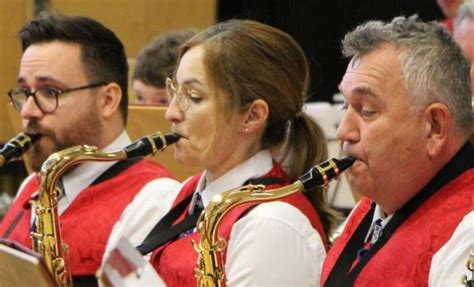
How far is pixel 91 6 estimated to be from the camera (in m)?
5.60

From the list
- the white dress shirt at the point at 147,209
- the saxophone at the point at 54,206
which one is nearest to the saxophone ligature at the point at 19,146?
the saxophone at the point at 54,206

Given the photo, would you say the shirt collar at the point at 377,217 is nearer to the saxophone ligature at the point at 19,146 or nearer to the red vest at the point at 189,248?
the red vest at the point at 189,248

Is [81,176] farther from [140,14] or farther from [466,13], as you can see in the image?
[140,14]

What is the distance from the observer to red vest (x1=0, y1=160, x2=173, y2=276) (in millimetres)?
2795

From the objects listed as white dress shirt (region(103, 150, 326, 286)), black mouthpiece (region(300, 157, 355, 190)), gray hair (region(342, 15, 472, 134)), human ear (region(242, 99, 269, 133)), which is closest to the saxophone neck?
human ear (region(242, 99, 269, 133))

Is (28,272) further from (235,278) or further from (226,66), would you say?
(226,66)

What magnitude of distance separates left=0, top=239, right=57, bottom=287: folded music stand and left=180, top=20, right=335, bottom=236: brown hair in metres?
0.61

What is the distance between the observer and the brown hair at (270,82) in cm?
246

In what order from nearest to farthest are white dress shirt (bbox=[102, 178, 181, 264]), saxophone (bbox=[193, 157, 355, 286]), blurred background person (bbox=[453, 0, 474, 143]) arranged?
saxophone (bbox=[193, 157, 355, 286])
white dress shirt (bbox=[102, 178, 181, 264])
blurred background person (bbox=[453, 0, 474, 143])

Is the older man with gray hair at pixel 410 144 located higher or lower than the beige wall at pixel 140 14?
higher

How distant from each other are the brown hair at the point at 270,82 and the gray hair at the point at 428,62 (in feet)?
1.22

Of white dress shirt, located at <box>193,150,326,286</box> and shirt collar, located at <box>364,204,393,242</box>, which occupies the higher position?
shirt collar, located at <box>364,204,393,242</box>

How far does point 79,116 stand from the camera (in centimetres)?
301

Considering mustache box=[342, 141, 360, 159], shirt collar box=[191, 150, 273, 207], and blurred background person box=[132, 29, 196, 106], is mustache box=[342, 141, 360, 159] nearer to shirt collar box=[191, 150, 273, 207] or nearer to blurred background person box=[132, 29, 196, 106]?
shirt collar box=[191, 150, 273, 207]
